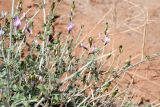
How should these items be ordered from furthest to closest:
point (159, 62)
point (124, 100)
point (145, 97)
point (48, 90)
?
point (159, 62) → point (145, 97) → point (124, 100) → point (48, 90)

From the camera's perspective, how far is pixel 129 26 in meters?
2.88

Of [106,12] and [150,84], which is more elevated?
[106,12]

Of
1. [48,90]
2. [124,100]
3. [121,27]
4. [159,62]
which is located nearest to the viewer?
[48,90]

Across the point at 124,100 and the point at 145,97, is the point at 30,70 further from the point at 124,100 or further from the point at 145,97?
the point at 145,97

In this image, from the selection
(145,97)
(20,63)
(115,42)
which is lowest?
(145,97)

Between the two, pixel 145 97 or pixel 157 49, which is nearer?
pixel 145 97

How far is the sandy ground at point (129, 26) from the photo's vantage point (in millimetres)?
2502

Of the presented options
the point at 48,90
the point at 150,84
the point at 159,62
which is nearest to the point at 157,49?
the point at 159,62

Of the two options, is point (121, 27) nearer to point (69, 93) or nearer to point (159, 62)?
point (159, 62)

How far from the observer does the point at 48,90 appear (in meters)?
1.61

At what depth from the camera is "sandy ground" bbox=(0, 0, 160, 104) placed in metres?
2.50

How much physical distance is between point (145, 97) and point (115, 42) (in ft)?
1.42

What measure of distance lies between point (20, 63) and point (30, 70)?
13 centimetres

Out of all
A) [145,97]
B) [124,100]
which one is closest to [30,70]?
[124,100]
